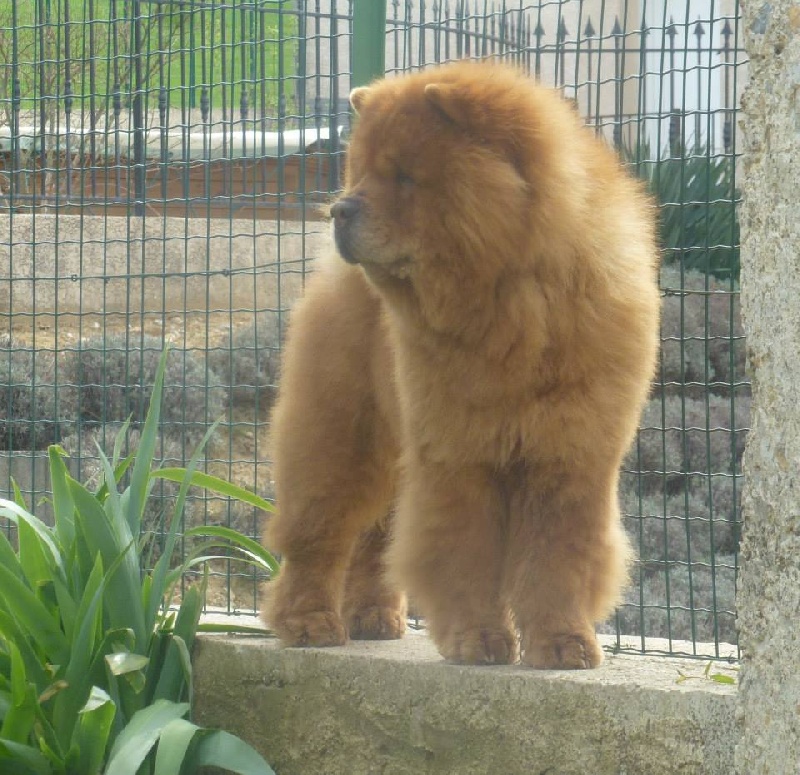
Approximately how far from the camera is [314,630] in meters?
4.05

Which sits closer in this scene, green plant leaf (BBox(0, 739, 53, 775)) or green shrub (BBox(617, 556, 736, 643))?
green plant leaf (BBox(0, 739, 53, 775))

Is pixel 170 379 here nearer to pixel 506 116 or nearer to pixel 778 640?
pixel 506 116

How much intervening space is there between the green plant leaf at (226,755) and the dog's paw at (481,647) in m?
0.68

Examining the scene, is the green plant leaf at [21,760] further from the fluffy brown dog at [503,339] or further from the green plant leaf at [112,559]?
the fluffy brown dog at [503,339]

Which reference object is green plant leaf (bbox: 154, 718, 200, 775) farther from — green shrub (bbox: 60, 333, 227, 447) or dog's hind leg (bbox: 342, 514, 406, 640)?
green shrub (bbox: 60, 333, 227, 447)

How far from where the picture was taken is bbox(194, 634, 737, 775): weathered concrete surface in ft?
10.7

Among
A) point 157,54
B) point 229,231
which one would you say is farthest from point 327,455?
point 157,54

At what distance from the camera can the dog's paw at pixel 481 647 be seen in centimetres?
356

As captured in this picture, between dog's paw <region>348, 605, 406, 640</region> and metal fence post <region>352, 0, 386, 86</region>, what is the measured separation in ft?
6.22

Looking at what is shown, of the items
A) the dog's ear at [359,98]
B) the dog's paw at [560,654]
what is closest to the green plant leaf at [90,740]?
the dog's paw at [560,654]

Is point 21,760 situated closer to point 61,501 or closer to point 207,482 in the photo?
point 61,501

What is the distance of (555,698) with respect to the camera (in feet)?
11.1

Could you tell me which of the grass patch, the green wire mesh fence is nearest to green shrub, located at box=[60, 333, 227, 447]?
the green wire mesh fence

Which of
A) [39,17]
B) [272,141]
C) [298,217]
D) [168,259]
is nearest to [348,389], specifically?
[298,217]
